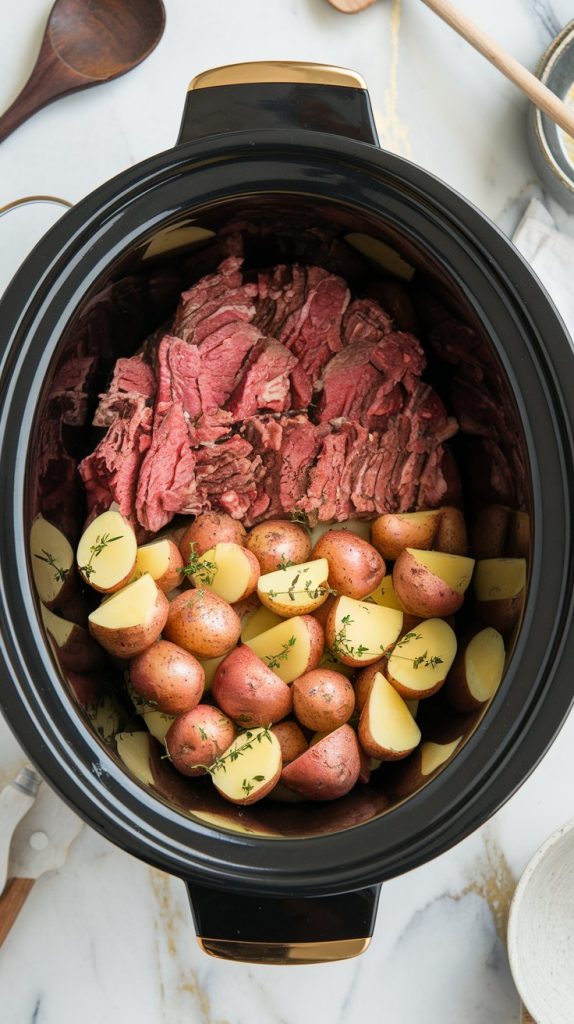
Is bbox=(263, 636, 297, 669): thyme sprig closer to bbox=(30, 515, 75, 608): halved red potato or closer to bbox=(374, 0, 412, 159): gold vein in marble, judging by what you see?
bbox=(30, 515, 75, 608): halved red potato

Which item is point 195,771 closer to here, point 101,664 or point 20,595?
point 101,664

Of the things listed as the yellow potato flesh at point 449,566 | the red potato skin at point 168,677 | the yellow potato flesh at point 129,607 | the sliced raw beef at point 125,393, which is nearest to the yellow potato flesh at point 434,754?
the yellow potato flesh at point 449,566

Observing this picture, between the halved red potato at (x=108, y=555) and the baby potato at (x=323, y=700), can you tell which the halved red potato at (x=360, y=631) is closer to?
the baby potato at (x=323, y=700)

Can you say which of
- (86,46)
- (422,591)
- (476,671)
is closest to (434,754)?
(476,671)

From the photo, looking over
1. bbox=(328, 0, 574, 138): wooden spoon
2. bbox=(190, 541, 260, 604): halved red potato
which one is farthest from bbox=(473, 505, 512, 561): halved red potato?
bbox=(328, 0, 574, 138): wooden spoon

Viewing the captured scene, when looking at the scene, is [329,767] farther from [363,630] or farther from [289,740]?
[363,630]

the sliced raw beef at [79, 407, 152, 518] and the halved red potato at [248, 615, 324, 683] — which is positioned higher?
the sliced raw beef at [79, 407, 152, 518]
